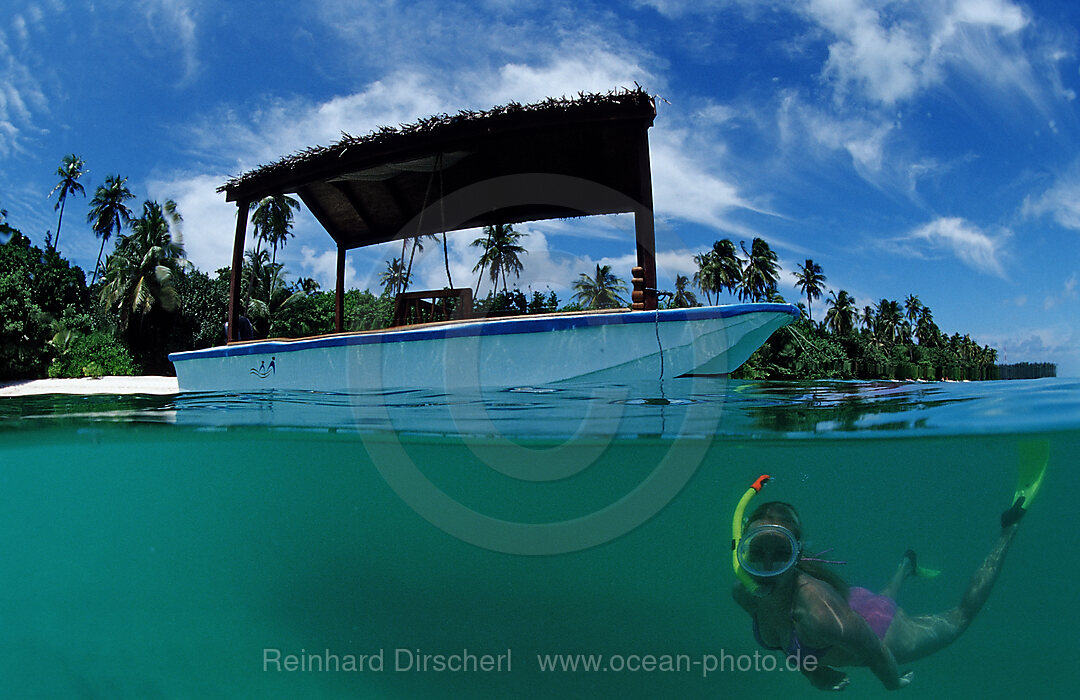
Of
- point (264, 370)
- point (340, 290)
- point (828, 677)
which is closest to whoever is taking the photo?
point (828, 677)

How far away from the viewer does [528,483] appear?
630 inches

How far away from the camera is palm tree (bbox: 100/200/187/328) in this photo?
30.5 metres

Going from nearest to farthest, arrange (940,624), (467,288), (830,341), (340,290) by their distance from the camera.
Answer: (940,624), (467,288), (340,290), (830,341)

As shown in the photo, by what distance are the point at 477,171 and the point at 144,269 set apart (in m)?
29.6

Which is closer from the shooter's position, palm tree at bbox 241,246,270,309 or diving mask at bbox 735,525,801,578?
diving mask at bbox 735,525,801,578

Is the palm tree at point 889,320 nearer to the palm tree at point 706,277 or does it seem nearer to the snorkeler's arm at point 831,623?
the palm tree at point 706,277

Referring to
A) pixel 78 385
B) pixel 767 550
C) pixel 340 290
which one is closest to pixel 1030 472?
pixel 767 550

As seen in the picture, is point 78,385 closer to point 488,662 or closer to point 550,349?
point 488,662

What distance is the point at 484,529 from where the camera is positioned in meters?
18.8

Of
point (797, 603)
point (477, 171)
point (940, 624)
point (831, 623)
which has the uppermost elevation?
point (477, 171)

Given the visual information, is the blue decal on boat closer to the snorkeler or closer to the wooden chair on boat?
the wooden chair on boat

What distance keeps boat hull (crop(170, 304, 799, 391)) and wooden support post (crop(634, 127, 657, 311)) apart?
54 centimetres

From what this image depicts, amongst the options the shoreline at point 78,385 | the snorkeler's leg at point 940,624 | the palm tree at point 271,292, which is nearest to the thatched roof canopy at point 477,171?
the snorkeler's leg at point 940,624

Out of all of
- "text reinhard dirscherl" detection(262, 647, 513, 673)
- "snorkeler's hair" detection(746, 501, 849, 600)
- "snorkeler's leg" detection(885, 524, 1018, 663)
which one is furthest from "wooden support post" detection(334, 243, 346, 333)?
"snorkeler's leg" detection(885, 524, 1018, 663)
